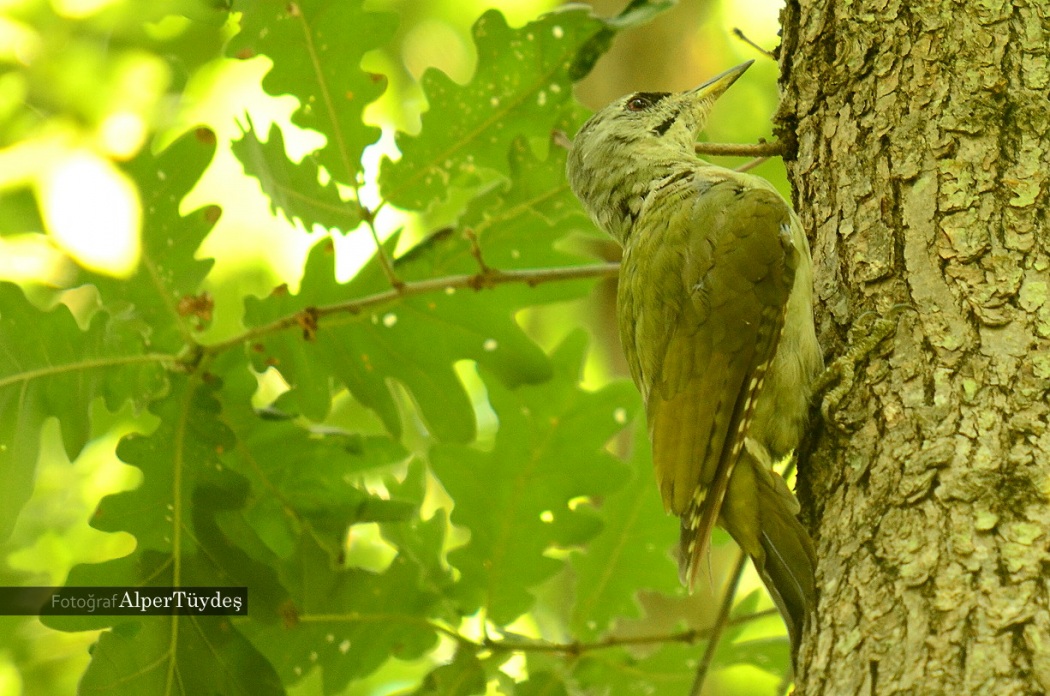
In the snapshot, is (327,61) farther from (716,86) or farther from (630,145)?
(716,86)

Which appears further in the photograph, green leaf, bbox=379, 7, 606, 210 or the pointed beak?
the pointed beak

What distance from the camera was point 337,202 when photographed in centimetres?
386

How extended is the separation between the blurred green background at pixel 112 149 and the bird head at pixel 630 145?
1.42 ft

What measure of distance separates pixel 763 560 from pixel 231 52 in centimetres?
243

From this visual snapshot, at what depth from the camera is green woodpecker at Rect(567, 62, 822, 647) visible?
304cm

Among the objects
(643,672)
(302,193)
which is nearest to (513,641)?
(643,672)

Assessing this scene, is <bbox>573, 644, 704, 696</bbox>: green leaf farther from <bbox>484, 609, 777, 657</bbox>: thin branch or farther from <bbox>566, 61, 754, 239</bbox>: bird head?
<bbox>566, 61, 754, 239</bbox>: bird head

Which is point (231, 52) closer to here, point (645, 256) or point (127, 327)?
point (127, 327)

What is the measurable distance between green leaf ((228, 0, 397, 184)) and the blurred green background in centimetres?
14

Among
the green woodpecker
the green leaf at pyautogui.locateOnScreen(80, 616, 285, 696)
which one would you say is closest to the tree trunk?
the green woodpecker

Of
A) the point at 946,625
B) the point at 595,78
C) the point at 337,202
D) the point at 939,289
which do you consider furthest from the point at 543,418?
the point at 595,78

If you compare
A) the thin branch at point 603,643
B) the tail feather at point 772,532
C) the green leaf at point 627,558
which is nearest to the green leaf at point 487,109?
the green leaf at point 627,558

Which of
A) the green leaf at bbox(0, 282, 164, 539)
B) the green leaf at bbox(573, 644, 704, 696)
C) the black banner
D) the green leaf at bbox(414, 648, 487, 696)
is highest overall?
the green leaf at bbox(0, 282, 164, 539)

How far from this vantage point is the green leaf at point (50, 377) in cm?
358
